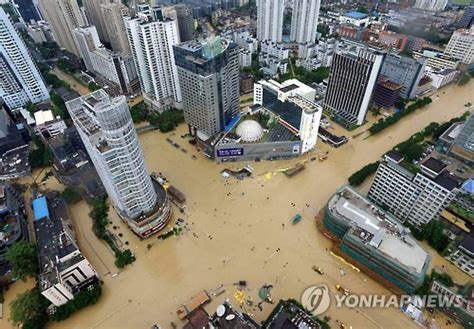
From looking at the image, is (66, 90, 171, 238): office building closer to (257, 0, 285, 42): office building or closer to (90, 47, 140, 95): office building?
(90, 47, 140, 95): office building

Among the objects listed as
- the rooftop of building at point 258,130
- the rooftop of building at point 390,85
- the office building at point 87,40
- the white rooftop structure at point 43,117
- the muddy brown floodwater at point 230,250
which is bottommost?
the muddy brown floodwater at point 230,250

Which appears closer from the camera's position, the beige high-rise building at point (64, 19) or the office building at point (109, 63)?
the office building at point (109, 63)

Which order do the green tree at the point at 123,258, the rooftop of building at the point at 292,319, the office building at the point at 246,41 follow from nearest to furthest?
1. the rooftop of building at the point at 292,319
2. the green tree at the point at 123,258
3. the office building at the point at 246,41

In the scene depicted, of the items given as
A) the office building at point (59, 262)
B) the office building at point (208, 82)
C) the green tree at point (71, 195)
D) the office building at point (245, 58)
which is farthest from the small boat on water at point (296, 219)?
the office building at point (245, 58)

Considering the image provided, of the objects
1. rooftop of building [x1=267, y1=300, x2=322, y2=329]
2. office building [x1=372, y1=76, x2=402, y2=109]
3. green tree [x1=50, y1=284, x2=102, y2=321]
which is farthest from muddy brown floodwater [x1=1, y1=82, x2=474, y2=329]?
office building [x1=372, y1=76, x2=402, y2=109]

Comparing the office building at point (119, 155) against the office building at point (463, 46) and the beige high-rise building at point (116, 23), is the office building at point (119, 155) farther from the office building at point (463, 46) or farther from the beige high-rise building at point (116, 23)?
the office building at point (463, 46)

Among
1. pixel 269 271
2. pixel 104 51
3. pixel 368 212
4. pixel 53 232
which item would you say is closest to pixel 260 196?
pixel 269 271

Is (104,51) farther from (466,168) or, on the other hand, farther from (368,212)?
(466,168)
